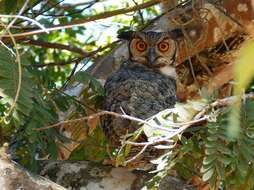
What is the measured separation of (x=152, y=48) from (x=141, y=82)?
0.65 m

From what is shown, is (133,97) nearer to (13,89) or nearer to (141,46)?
(141,46)

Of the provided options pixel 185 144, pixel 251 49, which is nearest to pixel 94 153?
pixel 185 144

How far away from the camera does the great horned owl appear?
2.96 m

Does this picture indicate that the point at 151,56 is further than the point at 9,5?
Yes

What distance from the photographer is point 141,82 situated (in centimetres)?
324

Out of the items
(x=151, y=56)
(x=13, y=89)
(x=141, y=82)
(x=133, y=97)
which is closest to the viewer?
(x=13, y=89)

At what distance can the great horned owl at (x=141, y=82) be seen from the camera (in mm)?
2955

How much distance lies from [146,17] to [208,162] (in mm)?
2967

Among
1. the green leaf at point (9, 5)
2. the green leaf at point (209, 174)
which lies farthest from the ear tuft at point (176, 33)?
the green leaf at point (209, 174)

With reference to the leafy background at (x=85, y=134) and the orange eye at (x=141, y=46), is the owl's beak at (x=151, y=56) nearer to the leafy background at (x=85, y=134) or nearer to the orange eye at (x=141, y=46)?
the orange eye at (x=141, y=46)

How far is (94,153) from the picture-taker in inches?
137

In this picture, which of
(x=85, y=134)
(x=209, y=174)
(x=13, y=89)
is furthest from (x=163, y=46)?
(x=209, y=174)

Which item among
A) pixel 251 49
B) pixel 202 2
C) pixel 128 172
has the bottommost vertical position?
pixel 128 172

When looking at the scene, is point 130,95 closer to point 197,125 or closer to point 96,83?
point 96,83
